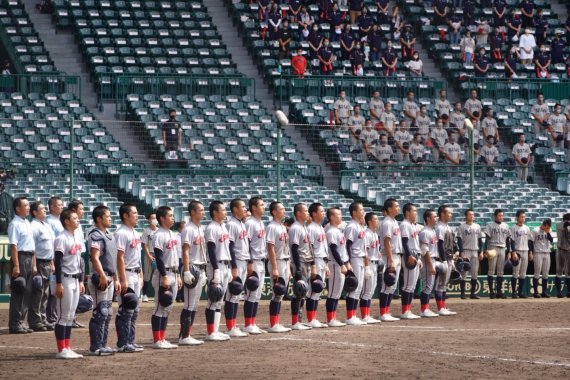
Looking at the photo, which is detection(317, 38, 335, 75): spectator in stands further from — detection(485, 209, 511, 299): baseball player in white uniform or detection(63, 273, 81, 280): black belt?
detection(63, 273, 81, 280): black belt

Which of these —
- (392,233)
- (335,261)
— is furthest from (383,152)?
(335,261)

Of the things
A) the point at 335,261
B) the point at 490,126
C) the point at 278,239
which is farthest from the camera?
the point at 490,126

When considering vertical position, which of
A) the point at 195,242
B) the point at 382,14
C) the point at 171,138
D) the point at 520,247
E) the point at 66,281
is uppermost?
the point at 382,14

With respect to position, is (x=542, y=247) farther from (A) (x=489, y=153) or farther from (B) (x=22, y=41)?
(B) (x=22, y=41)

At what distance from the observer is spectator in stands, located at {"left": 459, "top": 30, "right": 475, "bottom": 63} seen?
3834cm

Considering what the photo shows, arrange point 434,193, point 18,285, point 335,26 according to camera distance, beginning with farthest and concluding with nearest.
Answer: point 335,26 → point 434,193 → point 18,285

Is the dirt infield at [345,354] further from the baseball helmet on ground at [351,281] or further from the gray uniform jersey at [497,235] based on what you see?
the gray uniform jersey at [497,235]

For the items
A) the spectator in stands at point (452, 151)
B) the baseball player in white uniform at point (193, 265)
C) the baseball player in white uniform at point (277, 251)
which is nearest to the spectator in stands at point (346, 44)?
the spectator in stands at point (452, 151)

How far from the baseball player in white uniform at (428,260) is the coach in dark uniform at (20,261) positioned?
6428 millimetres

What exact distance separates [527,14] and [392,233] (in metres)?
20.7

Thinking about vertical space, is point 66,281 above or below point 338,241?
below

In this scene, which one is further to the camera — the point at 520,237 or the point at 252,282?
the point at 520,237

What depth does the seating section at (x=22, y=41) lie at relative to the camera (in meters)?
34.6

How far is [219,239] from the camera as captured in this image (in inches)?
690
